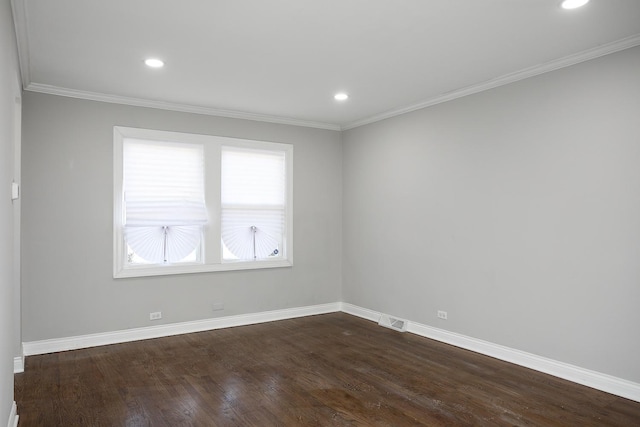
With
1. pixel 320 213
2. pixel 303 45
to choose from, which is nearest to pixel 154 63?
pixel 303 45

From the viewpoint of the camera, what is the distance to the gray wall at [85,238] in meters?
4.33

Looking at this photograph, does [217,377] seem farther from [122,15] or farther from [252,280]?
[122,15]

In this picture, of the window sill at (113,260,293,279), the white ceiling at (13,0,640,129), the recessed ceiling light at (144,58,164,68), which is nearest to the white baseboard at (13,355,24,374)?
the window sill at (113,260,293,279)

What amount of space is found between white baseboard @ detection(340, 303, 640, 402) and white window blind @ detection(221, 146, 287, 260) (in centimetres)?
210

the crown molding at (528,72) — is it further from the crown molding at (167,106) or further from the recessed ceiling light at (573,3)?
the crown molding at (167,106)

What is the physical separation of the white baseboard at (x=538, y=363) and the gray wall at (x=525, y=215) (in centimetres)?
7

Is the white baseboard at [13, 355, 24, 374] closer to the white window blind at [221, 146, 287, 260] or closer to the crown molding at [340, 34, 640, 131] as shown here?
the white window blind at [221, 146, 287, 260]

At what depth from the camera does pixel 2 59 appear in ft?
6.90

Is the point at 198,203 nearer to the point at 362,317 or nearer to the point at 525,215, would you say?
the point at 362,317

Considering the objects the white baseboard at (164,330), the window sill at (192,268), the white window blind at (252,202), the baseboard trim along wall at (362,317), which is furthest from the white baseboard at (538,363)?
the white window blind at (252,202)

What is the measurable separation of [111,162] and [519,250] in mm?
4199

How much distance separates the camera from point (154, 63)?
12.3 ft

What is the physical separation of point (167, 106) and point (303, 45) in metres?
2.31

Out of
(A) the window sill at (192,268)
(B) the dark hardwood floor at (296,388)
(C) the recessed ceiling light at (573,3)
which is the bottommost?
(B) the dark hardwood floor at (296,388)
